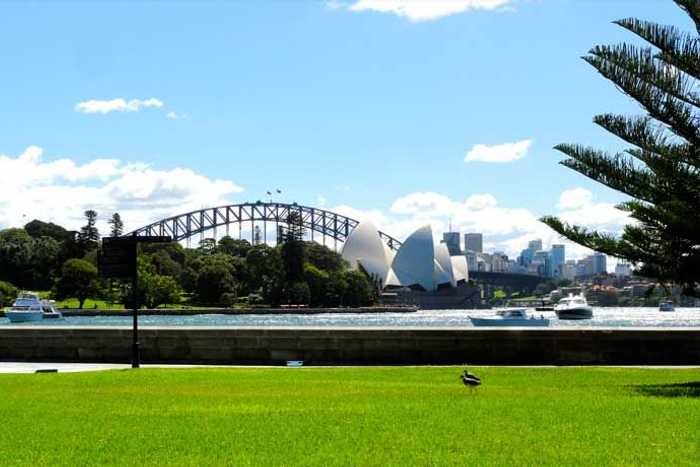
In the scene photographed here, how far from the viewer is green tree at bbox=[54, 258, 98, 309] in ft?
468

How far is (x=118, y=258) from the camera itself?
2366 centimetres

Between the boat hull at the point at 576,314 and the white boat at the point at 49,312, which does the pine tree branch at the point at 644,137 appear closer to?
the boat hull at the point at 576,314

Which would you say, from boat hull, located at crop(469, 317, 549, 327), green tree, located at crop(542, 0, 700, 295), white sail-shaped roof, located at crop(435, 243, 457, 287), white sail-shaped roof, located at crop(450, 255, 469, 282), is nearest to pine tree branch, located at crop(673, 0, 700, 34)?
green tree, located at crop(542, 0, 700, 295)

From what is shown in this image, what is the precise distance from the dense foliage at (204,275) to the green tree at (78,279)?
17 centimetres

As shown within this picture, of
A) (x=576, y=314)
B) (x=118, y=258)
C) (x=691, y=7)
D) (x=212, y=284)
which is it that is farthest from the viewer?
(x=212, y=284)

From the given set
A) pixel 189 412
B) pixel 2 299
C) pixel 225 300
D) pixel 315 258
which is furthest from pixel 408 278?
pixel 189 412

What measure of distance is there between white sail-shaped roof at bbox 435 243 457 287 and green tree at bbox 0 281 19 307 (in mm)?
69229

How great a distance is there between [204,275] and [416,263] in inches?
1520

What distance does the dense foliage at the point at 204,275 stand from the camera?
147000 mm

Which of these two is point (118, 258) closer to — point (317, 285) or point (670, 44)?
point (670, 44)

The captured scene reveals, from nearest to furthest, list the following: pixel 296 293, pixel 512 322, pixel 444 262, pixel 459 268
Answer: pixel 512 322 < pixel 296 293 < pixel 444 262 < pixel 459 268

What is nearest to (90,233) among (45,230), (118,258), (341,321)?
(45,230)

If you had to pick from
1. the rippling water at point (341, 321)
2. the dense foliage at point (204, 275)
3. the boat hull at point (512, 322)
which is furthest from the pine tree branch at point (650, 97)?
the dense foliage at point (204, 275)

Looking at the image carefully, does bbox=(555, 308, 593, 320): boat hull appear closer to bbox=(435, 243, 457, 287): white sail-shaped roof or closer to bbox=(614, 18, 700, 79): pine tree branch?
bbox=(435, 243, 457, 287): white sail-shaped roof
